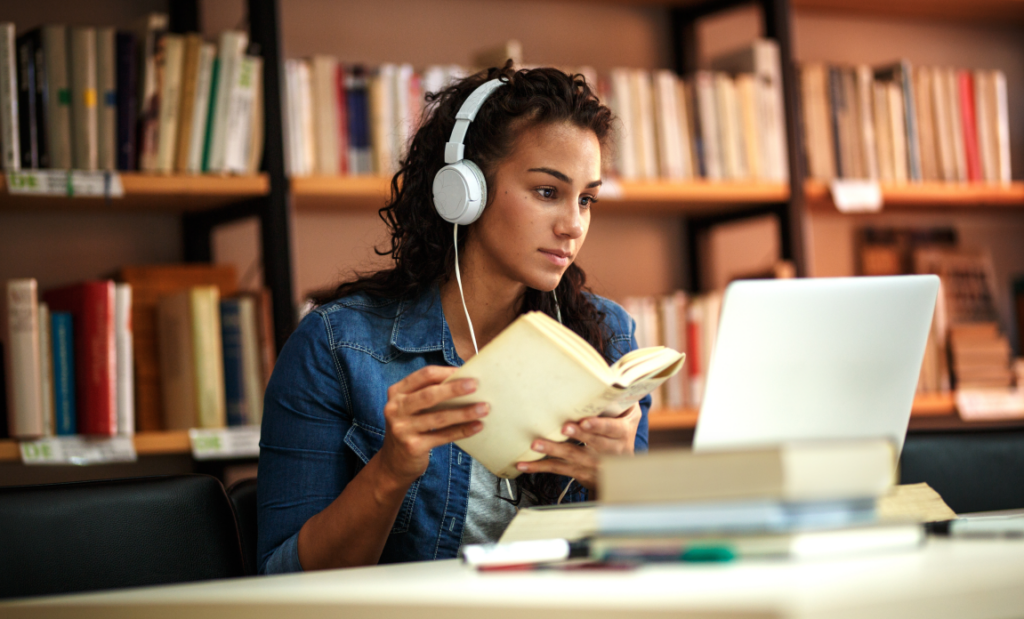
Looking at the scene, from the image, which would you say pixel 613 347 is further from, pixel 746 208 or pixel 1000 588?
pixel 746 208

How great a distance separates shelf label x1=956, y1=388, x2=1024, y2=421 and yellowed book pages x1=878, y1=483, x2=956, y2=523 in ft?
5.15

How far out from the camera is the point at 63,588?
99 cm

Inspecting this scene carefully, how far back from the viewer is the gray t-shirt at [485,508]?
1245mm

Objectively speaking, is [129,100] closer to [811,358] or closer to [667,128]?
[667,128]

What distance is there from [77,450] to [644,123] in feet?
4.47

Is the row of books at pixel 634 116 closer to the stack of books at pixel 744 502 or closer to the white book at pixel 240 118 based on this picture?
the white book at pixel 240 118

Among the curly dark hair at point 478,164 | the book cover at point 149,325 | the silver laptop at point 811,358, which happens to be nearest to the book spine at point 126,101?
the book cover at point 149,325

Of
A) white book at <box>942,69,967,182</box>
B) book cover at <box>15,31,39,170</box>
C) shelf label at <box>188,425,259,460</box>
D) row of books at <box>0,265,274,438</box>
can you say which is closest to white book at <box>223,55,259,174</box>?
row of books at <box>0,265,274,438</box>

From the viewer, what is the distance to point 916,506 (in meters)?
0.94

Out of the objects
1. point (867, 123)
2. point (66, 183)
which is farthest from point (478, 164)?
point (867, 123)

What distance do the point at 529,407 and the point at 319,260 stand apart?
144 centimetres

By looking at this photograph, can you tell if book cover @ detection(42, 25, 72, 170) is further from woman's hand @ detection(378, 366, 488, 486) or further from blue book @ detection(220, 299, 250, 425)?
woman's hand @ detection(378, 366, 488, 486)

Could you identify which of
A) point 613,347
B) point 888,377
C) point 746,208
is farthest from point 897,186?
point 888,377

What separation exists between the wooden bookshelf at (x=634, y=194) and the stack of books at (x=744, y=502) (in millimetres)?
1405
